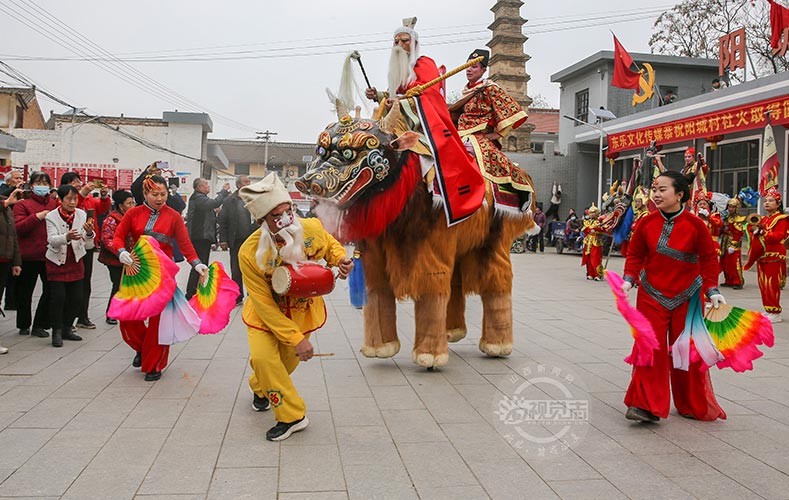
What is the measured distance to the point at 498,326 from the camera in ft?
18.8

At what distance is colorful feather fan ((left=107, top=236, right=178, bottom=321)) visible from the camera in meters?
4.91

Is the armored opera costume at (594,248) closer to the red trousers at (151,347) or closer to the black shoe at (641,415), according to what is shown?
the black shoe at (641,415)

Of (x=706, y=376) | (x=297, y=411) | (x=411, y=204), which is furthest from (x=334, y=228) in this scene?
(x=706, y=376)

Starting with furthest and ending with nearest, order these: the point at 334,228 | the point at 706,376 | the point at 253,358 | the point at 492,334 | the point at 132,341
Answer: the point at 492,334 < the point at 132,341 < the point at 334,228 < the point at 706,376 < the point at 253,358

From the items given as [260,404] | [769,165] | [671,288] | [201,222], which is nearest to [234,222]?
[201,222]

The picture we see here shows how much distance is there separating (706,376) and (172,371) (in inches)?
156

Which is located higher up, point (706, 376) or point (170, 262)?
point (170, 262)

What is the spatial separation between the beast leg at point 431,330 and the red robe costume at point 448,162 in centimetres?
65

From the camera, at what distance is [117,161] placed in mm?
27625

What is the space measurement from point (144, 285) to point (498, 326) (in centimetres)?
292

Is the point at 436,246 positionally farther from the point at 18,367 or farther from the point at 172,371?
the point at 18,367

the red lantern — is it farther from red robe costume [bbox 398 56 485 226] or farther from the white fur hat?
the white fur hat

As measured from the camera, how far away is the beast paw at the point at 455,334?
6.20m

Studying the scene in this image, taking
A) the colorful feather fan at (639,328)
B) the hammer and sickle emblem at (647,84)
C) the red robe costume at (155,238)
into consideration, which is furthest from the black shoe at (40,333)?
the hammer and sickle emblem at (647,84)
